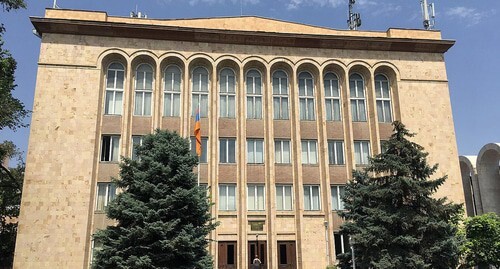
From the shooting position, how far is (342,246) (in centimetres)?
2850

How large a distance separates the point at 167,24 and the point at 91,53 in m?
5.38

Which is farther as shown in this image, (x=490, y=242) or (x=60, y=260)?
(x=490, y=242)

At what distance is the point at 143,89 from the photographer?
29.9 m

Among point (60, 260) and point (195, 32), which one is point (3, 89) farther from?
point (195, 32)

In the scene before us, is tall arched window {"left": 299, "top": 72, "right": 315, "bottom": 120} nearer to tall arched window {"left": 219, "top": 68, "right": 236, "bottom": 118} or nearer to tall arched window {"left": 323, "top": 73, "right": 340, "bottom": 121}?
tall arched window {"left": 323, "top": 73, "right": 340, "bottom": 121}

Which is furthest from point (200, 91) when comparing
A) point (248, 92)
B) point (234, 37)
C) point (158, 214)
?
point (158, 214)

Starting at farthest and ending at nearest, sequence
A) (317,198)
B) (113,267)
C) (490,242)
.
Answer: (317,198)
(490,242)
(113,267)

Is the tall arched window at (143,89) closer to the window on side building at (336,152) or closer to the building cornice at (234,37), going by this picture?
the building cornice at (234,37)

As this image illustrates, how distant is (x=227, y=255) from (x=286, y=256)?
373 centimetres

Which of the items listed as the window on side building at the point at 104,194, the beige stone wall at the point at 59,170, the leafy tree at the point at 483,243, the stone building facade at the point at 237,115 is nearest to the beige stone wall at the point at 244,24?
the stone building facade at the point at 237,115

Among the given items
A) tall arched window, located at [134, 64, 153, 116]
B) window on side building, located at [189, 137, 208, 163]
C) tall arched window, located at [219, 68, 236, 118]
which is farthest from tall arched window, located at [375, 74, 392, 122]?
tall arched window, located at [134, 64, 153, 116]

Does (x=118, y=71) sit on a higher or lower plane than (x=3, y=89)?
higher

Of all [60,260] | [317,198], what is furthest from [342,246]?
[60,260]

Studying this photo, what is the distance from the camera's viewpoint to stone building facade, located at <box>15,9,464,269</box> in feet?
89.0
